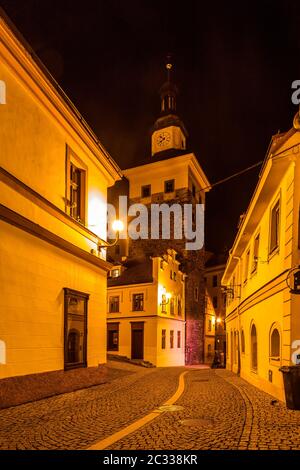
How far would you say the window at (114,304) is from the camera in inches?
1453

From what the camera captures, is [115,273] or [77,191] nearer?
[77,191]

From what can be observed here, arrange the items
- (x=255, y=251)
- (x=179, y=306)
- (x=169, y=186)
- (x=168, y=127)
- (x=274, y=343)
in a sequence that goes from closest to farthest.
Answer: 1. (x=274, y=343)
2. (x=255, y=251)
3. (x=179, y=306)
4. (x=169, y=186)
5. (x=168, y=127)

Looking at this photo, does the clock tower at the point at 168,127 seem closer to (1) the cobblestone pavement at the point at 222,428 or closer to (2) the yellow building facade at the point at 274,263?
(2) the yellow building facade at the point at 274,263

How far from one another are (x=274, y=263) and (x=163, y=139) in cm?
4253

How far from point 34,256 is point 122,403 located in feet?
14.4

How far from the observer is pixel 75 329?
1362 centimetres

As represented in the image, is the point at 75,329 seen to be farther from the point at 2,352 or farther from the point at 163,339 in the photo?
the point at 163,339

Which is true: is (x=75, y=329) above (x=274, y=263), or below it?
below

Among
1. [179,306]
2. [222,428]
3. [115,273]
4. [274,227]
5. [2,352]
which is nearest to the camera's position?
[222,428]

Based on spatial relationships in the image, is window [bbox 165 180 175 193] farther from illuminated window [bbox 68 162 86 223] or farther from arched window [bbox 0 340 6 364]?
arched window [bbox 0 340 6 364]

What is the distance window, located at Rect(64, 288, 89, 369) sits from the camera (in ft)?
42.0

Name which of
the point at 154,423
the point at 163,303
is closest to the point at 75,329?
the point at 154,423

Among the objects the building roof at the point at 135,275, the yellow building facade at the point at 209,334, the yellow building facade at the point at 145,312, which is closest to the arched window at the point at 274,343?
the yellow building facade at the point at 145,312
